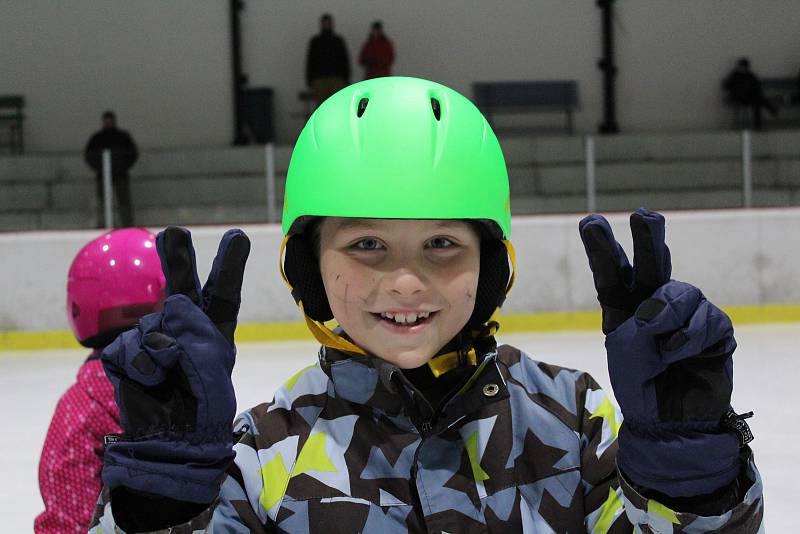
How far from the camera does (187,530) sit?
0.92m

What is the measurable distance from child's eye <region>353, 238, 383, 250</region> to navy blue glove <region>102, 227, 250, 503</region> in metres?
0.24

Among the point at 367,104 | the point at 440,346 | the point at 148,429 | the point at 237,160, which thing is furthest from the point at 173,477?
the point at 237,160

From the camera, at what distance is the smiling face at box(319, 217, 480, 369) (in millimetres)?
1103

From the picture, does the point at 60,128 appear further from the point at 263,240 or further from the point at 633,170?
the point at 633,170

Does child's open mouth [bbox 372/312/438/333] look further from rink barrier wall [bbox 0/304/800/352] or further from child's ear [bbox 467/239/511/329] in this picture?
rink barrier wall [bbox 0/304/800/352]

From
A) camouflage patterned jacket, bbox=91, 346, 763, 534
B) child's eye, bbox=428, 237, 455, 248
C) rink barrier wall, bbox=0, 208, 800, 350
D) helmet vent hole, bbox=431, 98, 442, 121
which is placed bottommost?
rink barrier wall, bbox=0, 208, 800, 350

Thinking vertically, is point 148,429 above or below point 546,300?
above

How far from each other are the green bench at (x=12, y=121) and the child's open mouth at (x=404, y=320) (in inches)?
385

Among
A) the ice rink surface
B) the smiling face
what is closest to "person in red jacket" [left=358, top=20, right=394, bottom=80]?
the ice rink surface

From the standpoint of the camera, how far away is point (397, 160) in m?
1.13

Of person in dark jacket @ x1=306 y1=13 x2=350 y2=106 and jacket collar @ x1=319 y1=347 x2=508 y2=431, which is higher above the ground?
person in dark jacket @ x1=306 y1=13 x2=350 y2=106

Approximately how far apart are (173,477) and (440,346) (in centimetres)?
34

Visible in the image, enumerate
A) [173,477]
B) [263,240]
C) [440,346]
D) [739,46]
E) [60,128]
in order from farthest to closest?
[739,46], [60,128], [263,240], [440,346], [173,477]

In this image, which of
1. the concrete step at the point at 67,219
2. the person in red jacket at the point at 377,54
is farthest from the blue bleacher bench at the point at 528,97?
the concrete step at the point at 67,219
